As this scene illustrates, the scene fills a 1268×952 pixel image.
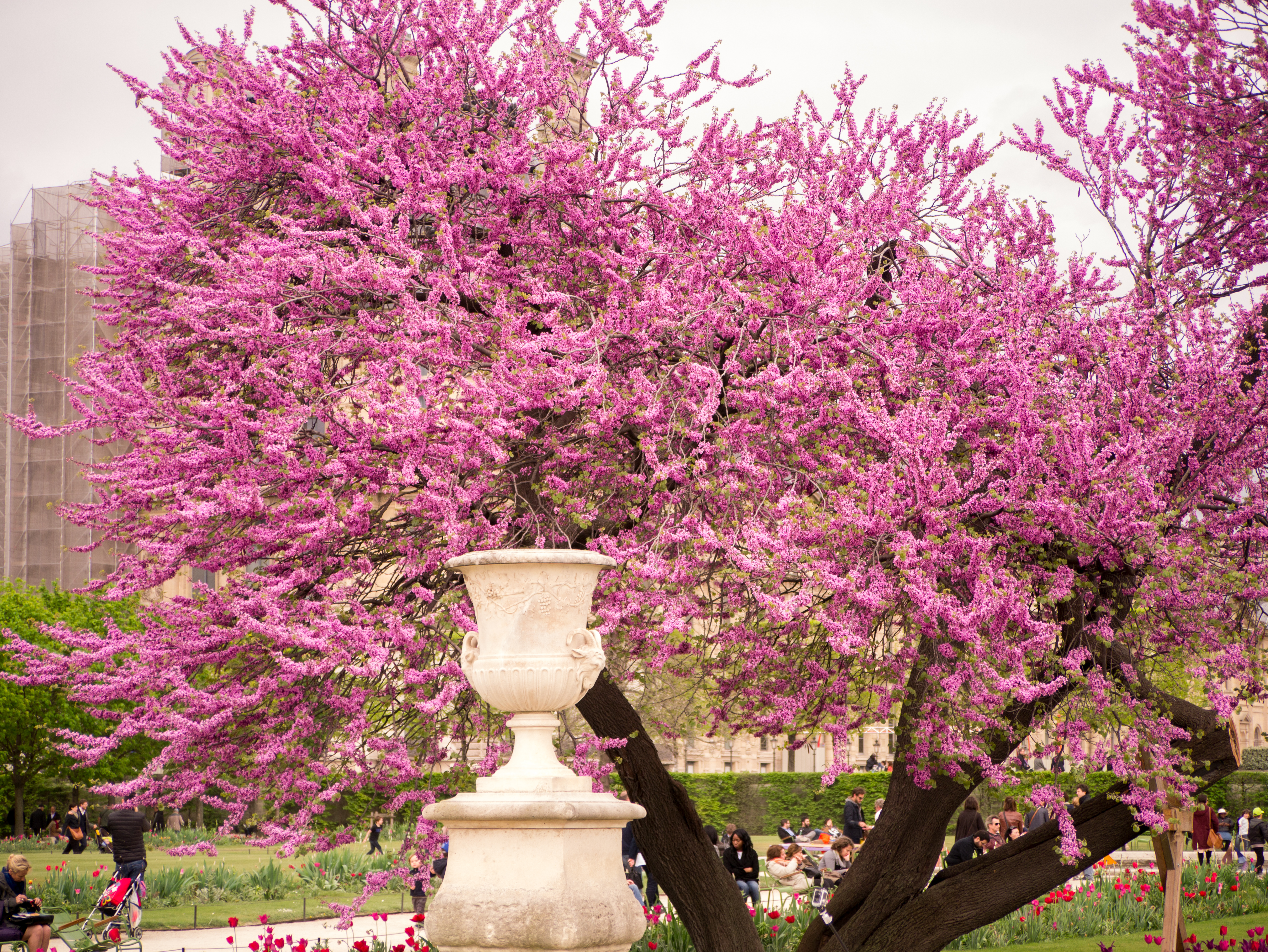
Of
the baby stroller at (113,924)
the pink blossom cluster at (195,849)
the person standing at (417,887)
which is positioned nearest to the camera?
the pink blossom cluster at (195,849)

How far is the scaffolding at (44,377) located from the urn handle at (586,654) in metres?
39.8

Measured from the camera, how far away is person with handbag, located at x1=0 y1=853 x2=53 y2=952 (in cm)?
1237

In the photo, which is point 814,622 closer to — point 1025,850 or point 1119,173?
point 1025,850

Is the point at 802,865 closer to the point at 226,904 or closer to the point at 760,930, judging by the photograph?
the point at 760,930

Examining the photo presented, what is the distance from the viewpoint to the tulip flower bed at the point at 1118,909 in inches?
589

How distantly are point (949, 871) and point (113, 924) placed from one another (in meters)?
8.57

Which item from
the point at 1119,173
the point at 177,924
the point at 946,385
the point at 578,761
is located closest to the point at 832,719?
the point at 578,761

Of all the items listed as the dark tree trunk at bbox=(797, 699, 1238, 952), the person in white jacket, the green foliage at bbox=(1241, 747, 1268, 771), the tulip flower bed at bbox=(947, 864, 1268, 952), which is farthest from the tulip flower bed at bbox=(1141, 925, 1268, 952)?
the green foliage at bbox=(1241, 747, 1268, 771)

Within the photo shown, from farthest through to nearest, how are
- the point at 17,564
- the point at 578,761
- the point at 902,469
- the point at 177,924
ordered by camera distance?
the point at 17,564, the point at 177,924, the point at 578,761, the point at 902,469

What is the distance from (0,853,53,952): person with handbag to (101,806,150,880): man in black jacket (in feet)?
4.80

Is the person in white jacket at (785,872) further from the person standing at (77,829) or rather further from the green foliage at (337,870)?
the person standing at (77,829)

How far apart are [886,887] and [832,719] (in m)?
2.11

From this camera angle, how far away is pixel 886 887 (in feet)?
36.3

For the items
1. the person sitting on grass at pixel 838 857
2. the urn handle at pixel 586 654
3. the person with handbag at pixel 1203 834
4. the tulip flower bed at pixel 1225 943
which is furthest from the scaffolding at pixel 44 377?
the urn handle at pixel 586 654
